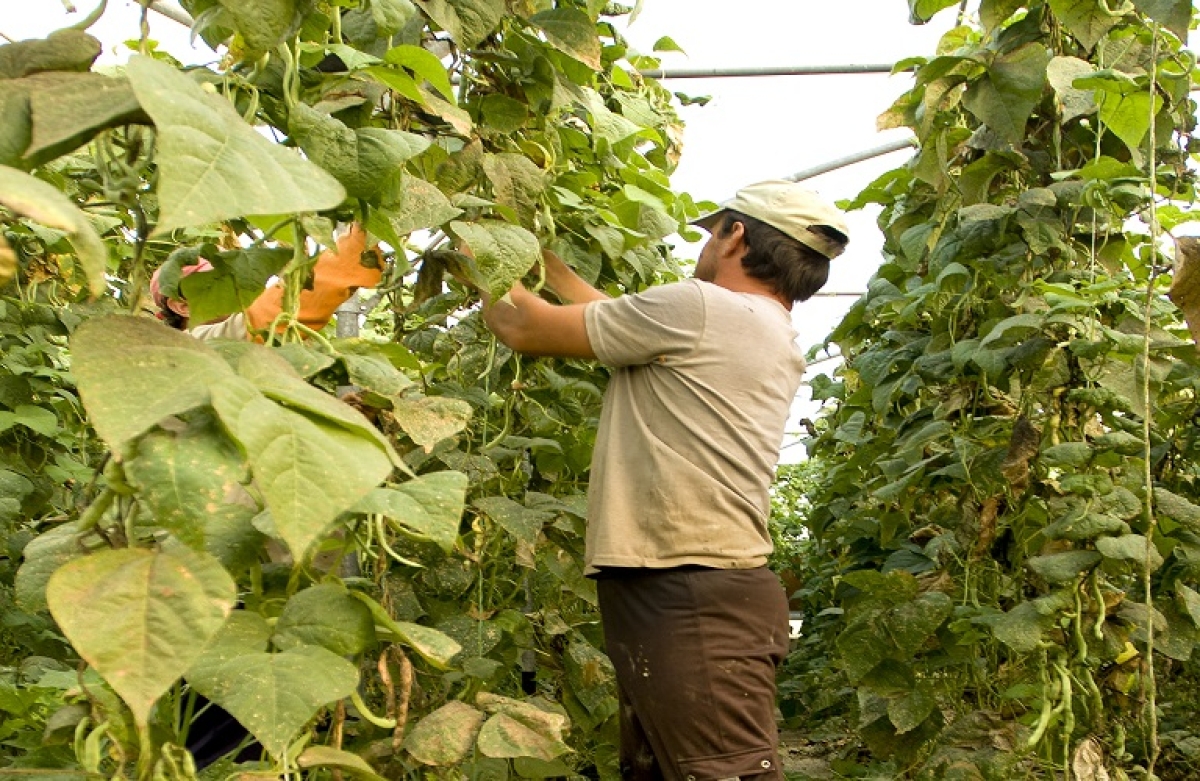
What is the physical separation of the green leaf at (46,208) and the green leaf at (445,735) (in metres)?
1.02

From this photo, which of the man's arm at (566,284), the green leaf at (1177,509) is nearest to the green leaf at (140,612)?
the man's arm at (566,284)

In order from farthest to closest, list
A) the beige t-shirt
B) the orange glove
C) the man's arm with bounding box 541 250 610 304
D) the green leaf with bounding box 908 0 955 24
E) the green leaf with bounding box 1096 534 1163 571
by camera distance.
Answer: the green leaf with bounding box 908 0 955 24, the man's arm with bounding box 541 250 610 304, the beige t-shirt, the green leaf with bounding box 1096 534 1163 571, the orange glove

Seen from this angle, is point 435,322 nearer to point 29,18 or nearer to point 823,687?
point 823,687

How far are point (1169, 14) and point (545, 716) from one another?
1215 millimetres

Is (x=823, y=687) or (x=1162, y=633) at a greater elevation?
(x=1162, y=633)

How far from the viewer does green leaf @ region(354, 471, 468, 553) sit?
95 cm

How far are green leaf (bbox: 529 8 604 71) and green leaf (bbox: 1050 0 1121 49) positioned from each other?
2.71 feet

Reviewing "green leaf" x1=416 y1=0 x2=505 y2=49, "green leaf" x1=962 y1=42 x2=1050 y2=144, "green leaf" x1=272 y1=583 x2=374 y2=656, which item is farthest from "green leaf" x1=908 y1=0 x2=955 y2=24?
"green leaf" x1=272 y1=583 x2=374 y2=656

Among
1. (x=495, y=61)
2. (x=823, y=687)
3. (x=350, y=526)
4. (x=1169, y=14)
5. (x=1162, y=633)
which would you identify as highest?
(x=1169, y=14)

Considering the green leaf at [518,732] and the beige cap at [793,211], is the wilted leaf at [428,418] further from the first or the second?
the beige cap at [793,211]

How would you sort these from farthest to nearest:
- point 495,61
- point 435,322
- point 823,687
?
point 823,687 < point 435,322 < point 495,61

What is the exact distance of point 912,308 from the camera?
8.70 ft

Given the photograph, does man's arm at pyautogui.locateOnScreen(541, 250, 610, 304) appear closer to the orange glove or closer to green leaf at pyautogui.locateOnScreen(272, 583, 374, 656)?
the orange glove

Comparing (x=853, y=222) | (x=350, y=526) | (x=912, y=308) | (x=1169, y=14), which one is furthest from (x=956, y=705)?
(x=853, y=222)
